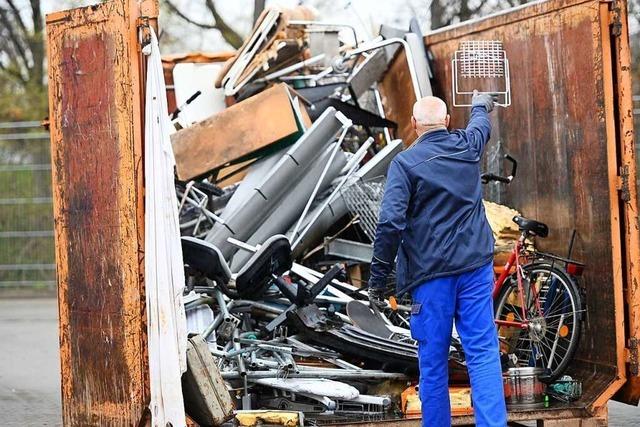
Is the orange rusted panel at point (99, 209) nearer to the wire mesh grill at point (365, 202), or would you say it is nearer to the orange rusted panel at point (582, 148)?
the orange rusted panel at point (582, 148)

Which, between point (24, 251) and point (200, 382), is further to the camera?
point (24, 251)

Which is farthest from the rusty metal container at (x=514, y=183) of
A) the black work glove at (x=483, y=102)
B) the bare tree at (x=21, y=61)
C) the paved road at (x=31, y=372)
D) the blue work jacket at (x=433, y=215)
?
the bare tree at (x=21, y=61)

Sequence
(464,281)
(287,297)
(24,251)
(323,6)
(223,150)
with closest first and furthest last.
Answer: (464,281) → (287,297) → (223,150) → (24,251) → (323,6)

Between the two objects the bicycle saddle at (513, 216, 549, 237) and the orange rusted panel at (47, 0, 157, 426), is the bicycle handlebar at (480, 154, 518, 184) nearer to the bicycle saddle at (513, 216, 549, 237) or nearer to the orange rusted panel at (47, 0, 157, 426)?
the bicycle saddle at (513, 216, 549, 237)

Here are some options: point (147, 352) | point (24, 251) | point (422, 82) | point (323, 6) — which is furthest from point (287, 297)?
point (323, 6)

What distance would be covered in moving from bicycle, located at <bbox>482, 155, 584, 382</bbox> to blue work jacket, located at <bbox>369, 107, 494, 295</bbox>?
989 mm

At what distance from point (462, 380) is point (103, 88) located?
8.31ft

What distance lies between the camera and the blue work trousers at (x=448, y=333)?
18.0ft

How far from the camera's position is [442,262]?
5465mm

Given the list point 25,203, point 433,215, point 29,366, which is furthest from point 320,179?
point 25,203

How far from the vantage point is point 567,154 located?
645 centimetres

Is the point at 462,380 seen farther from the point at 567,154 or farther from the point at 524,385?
the point at 567,154

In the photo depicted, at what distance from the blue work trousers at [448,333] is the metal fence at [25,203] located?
38.1 feet

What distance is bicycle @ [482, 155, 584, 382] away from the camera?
630 centimetres
